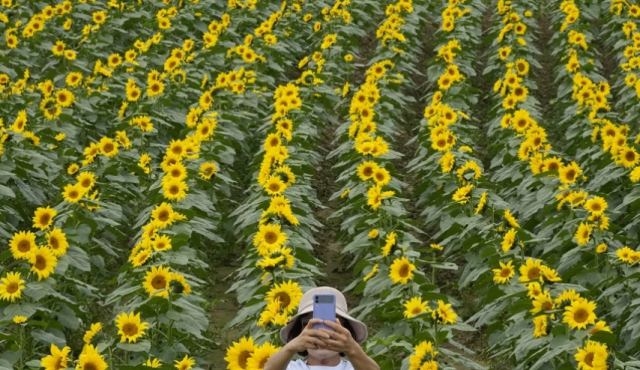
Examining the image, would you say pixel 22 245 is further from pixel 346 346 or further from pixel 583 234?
pixel 583 234

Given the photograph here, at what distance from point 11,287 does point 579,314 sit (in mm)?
3251

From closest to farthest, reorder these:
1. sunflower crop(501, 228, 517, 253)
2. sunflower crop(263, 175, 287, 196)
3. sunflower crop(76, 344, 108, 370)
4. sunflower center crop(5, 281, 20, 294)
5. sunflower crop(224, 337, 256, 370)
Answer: sunflower crop(76, 344, 108, 370), sunflower crop(224, 337, 256, 370), sunflower center crop(5, 281, 20, 294), sunflower crop(501, 228, 517, 253), sunflower crop(263, 175, 287, 196)

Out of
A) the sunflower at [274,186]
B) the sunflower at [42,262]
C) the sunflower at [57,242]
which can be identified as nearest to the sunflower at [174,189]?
the sunflower at [274,186]

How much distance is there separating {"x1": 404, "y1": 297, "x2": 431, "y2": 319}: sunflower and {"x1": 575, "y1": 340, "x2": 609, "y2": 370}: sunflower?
1068mm

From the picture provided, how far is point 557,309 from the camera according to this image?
526 centimetres

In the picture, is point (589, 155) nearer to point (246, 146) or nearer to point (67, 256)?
point (246, 146)

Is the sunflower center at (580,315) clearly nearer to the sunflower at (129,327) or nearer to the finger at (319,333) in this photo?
the finger at (319,333)

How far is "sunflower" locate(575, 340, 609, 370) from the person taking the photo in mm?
4633

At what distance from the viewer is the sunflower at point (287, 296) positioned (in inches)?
213

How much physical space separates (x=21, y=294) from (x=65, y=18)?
9011 millimetres

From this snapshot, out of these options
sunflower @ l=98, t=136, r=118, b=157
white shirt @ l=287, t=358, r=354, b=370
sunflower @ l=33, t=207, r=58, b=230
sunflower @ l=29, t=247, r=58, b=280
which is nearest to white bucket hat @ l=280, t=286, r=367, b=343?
white shirt @ l=287, t=358, r=354, b=370

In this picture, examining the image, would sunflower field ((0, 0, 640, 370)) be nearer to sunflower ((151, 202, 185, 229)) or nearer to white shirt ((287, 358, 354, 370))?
sunflower ((151, 202, 185, 229))

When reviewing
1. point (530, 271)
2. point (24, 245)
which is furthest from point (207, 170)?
point (530, 271)

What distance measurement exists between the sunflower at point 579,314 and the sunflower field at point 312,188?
2 centimetres
